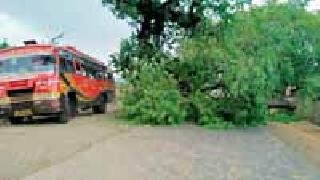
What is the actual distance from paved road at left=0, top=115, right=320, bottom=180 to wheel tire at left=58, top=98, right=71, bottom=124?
8.64 ft

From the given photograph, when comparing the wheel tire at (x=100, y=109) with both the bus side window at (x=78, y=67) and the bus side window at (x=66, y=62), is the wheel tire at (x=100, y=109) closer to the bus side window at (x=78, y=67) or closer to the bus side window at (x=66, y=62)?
the bus side window at (x=78, y=67)

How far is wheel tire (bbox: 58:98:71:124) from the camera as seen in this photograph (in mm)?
24031

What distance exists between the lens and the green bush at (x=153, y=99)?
80.3 feet

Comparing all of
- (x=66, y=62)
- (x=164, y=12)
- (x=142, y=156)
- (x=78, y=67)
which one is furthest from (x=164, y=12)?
(x=142, y=156)

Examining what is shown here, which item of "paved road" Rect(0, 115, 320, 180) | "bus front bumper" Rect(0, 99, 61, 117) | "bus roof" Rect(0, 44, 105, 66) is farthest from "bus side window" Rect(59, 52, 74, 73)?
"paved road" Rect(0, 115, 320, 180)

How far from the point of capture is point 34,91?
76.4 feet

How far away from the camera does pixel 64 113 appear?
24.2 meters

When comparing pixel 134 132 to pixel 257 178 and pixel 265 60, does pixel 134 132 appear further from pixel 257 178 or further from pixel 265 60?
pixel 257 178

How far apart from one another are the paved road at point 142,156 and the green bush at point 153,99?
9.70 ft

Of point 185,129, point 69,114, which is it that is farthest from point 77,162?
point 69,114

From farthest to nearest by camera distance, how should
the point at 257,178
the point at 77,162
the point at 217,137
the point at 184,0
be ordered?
the point at 184,0
the point at 217,137
the point at 77,162
the point at 257,178

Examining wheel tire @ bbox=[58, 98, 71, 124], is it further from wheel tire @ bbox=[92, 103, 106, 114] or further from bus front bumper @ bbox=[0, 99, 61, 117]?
wheel tire @ bbox=[92, 103, 106, 114]

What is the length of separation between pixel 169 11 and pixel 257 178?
1952 cm

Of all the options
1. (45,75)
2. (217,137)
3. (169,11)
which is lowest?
(217,137)
